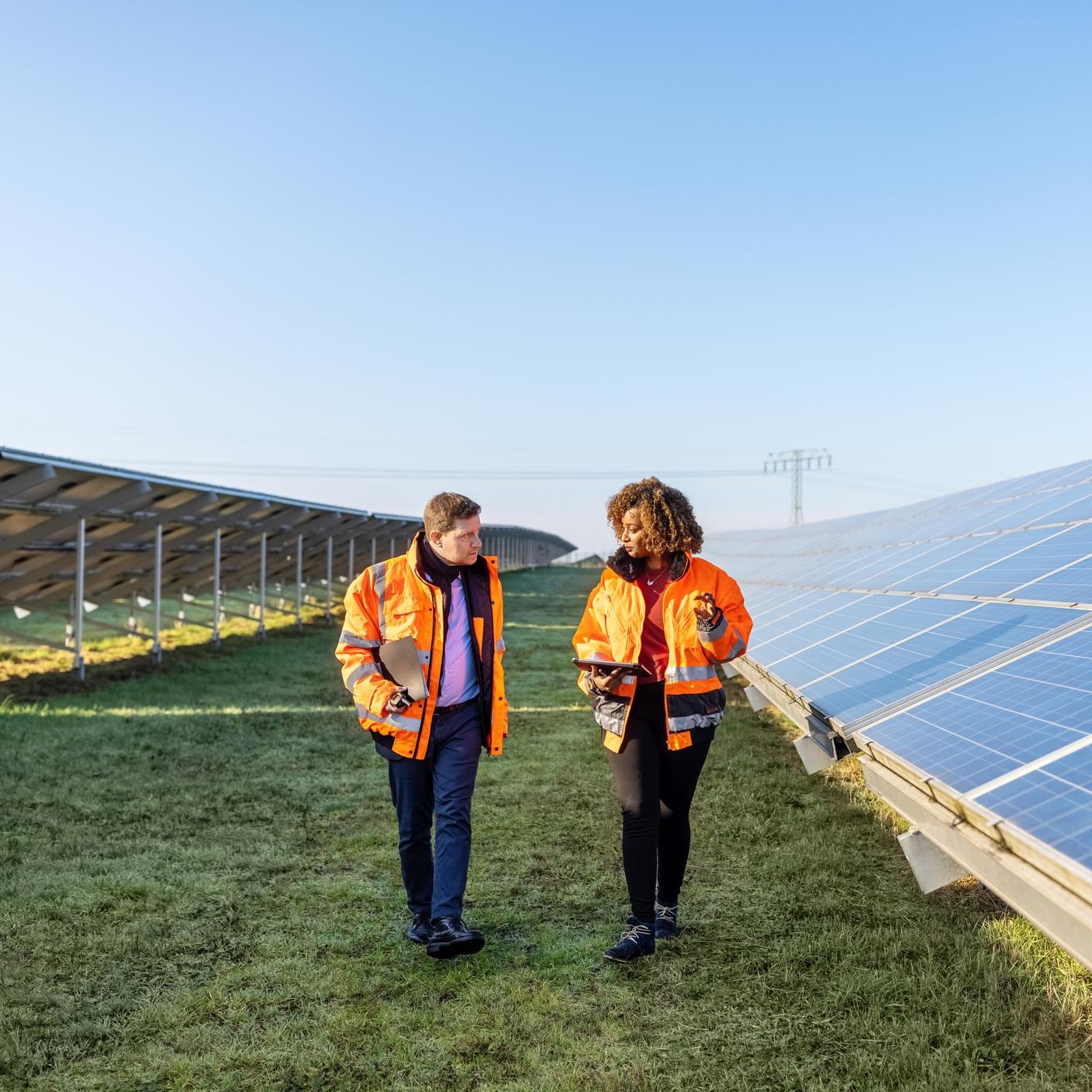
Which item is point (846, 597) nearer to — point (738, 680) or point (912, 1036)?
point (738, 680)

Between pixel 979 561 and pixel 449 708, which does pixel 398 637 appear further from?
pixel 979 561

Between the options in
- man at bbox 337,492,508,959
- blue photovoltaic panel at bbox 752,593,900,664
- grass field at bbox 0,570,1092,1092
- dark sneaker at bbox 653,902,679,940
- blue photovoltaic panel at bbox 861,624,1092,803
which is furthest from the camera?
blue photovoltaic panel at bbox 752,593,900,664

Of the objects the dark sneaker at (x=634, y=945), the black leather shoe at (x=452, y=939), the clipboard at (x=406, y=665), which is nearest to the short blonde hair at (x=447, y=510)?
the clipboard at (x=406, y=665)

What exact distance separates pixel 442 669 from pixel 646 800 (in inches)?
43.9

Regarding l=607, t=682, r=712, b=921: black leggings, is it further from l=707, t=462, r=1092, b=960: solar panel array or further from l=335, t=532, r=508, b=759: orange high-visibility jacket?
l=707, t=462, r=1092, b=960: solar panel array

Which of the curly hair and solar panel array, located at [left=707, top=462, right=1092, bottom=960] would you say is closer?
solar panel array, located at [left=707, top=462, right=1092, bottom=960]

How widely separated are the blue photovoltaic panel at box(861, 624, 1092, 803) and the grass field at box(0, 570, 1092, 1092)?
3.00 feet

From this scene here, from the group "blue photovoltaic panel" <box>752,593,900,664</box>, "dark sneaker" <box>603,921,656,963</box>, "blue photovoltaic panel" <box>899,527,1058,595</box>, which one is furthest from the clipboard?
"blue photovoltaic panel" <box>899,527,1058,595</box>

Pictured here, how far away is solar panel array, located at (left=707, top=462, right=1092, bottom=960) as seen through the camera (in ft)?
11.1

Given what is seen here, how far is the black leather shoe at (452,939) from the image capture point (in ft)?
14.5

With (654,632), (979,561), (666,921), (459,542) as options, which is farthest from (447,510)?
(979,561)

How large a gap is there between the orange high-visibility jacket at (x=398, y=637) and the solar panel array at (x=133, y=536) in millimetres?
8263

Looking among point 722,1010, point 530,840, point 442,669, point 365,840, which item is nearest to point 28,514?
point 365,840

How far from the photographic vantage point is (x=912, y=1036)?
3561 mm
